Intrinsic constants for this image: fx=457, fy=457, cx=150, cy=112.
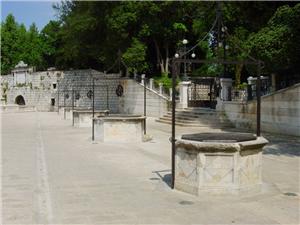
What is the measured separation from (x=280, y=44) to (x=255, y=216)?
11.6m

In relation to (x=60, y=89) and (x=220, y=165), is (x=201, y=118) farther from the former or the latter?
(x=60, y=89)

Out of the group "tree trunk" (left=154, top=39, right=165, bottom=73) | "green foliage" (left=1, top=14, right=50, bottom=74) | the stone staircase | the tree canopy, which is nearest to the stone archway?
"green foliage" (left=1, top=14, right=50, bottom=74)

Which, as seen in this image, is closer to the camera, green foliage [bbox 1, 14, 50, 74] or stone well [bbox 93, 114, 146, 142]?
stone well [bbox 93, 114, 146, 142]

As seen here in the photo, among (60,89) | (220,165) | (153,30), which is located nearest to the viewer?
(220,165)

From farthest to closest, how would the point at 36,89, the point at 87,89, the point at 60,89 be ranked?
the point at 36,89
the point at 60,89
the point at 87,89

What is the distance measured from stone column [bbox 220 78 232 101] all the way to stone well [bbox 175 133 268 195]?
16615mm

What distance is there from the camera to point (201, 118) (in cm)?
2528

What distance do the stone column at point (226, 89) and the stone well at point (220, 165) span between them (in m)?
16.6

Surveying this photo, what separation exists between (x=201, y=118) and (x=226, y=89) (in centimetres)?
210

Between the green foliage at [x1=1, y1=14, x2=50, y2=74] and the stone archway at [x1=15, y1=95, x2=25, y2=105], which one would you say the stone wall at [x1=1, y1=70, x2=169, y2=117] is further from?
the green foliage at [x1=1, y1=14, x2=50, y2=74]

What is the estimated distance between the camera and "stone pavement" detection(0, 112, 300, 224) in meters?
6.69

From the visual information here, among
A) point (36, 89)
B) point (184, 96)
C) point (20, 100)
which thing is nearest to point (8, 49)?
point (20, 100)

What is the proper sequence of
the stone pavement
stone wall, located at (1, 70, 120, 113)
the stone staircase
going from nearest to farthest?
the stone pavement → the stone staircase → stone wall, located at (1, 70, 120, 113)

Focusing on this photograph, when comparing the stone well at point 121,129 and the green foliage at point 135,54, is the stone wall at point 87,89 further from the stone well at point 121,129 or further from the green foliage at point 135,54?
the stone well at point 121,129
